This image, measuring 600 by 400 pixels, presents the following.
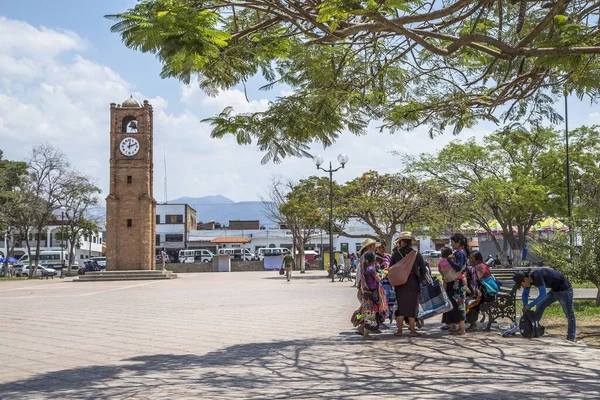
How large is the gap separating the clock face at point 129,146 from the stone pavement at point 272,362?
110 ft

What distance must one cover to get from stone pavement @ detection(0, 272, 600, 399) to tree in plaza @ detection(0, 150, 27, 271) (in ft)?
121

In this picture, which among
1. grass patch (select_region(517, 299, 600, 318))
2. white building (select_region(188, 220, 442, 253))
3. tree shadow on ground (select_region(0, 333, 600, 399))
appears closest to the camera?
tree shadow on ground (select_region(0, 333, 600, 399))

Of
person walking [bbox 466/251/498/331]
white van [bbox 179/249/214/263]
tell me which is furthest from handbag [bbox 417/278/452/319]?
white van [bbox 179/249/214/263]

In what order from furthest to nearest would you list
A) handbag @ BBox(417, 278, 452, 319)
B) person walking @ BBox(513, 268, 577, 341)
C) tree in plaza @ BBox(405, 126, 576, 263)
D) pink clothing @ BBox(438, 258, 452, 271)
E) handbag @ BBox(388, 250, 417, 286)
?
tree in plaza @ BBox(405, 126, 576, 263) < pink clothing @ BBox(438, 258, 452, 271) < handbag @ BBox(417, 278, 452, 319) < handbag @ BBox(388, 250, 417, 286) < person walking @ BBox(513, 268, 577, 341)

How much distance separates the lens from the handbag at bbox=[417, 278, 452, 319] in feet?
33.7

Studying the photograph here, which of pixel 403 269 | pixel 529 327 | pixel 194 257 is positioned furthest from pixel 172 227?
pixel 529 327

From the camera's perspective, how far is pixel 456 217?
36.2 metres

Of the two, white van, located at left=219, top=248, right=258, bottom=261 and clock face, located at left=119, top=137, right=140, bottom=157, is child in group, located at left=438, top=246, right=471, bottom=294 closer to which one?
clock face, located at left=119, top=137, right=140, bottom=157

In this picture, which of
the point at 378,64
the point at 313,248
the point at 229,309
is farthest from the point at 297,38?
the point at 313,248

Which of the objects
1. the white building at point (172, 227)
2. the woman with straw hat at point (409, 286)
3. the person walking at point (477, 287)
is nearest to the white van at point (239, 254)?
the white building at point (172, 227)

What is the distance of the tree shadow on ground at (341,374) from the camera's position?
6.30m

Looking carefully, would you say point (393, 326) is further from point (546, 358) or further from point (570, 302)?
point (546, 358)

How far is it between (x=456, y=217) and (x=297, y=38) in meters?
28.5

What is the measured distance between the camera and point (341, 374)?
23.7 ft
